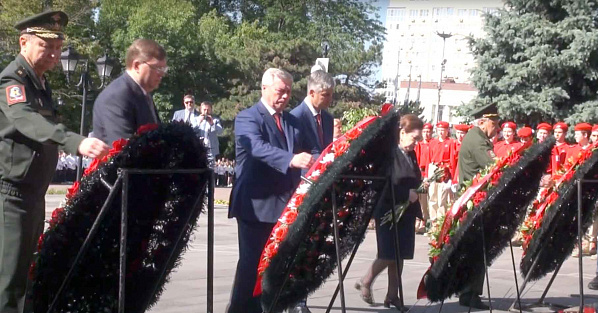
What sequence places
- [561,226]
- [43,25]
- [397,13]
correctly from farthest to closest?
1. [397,13]
2. [561,226]
3. [43,25]

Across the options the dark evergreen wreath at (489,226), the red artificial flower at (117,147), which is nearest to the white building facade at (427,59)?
the dark evergreen wreath at (489,226)

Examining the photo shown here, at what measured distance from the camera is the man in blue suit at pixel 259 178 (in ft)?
21.9

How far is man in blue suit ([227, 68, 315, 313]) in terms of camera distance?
668 cm

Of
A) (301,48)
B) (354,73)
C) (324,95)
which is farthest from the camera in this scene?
(354,73)

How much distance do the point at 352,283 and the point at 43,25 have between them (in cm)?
574

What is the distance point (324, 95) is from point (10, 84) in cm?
341

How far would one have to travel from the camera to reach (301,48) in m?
47.8

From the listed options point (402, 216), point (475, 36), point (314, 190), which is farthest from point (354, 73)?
point (314, 190)

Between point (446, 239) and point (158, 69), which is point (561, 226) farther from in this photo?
point (158, 69)

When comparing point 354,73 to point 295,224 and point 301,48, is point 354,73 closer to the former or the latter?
point 301,48

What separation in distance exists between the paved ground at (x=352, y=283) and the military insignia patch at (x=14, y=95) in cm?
200

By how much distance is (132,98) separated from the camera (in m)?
5.48

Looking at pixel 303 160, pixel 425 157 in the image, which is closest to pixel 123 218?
pixel 303 160

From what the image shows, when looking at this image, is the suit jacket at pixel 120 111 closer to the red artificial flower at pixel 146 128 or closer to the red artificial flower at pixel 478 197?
the red artificial flower at pixel 146 128
